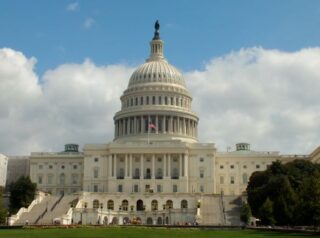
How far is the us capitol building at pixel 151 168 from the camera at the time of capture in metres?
108

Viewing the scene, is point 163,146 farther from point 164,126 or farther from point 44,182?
point 44,182

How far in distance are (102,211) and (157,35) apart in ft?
222

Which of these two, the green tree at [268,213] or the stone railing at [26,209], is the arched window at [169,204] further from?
the green tree at [268,213]

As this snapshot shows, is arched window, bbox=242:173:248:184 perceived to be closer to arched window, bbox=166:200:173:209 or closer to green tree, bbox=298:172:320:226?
arched window, bbox=166:200:173:209

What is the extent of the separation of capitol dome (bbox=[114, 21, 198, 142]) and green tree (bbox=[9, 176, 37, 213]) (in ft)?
108

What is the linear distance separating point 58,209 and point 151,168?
30.6 metres

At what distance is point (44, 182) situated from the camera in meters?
144

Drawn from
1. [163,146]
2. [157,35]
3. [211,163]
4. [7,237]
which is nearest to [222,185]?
[211,163]

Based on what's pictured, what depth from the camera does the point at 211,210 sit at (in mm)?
106875

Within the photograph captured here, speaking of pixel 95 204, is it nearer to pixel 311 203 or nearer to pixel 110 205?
pixel 110 205

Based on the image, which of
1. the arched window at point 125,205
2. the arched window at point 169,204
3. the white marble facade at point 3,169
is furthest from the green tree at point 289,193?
the white marble facade at point 3,169

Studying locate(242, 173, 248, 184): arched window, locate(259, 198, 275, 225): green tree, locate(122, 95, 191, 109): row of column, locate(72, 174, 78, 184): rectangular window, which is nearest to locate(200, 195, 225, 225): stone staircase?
locate(259, 198, 275, 225): green tree

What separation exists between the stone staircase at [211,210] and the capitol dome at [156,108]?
27375mm

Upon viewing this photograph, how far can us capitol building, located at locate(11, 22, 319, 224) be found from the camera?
355ft
